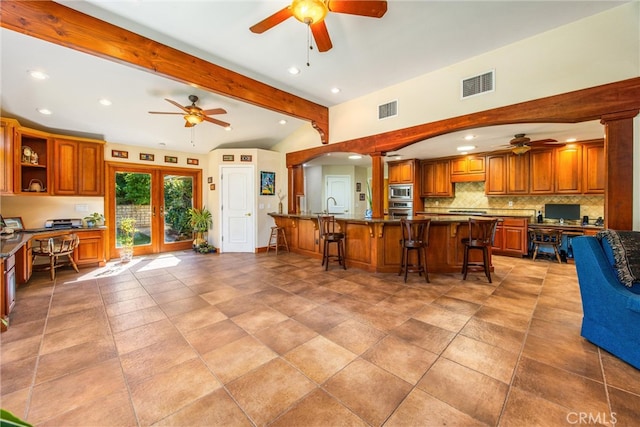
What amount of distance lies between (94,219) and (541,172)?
9365 millimetres

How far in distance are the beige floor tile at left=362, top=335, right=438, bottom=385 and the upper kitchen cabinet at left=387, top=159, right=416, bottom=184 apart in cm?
589

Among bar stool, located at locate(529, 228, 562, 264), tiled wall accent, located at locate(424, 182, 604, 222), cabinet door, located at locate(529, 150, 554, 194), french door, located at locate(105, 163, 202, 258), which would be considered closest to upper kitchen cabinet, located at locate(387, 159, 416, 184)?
tiled wall accent, located at locate(424, 182, 604, 222)

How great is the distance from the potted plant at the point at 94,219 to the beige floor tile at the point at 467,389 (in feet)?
20.5

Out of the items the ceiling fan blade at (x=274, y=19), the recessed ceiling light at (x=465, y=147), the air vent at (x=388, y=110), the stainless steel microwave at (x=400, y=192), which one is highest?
the air vent at (x=388, y=110)

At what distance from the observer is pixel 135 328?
2617 mm

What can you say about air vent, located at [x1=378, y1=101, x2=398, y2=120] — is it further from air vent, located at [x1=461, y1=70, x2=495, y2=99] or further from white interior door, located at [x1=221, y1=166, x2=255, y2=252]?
white interior door, located at [x1=221, y1=166, x2=255, y2=252]

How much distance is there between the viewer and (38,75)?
11.2 feet

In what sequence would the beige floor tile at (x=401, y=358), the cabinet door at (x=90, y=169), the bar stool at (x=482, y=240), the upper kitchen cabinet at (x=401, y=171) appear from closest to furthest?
the beige floor tile at (x=401, y=358) → the bar stool at (x=482, y=240) → the cabinet door at (x=90, y=169) → the upper kitchen cabinet at (x=401, y=171)

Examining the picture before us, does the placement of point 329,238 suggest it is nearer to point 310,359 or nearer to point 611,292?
point 310,359

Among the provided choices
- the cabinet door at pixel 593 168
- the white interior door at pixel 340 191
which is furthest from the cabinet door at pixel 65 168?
the cabinet door at pixel 593 168

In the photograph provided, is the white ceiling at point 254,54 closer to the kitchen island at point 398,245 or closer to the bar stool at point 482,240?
the bar stool at point 482,240

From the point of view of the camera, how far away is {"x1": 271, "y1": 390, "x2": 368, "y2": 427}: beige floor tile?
1500mm

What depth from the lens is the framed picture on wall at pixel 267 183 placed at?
6574mm

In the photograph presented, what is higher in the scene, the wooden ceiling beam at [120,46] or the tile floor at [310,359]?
Result: the wooden ceiling beam at [120,46]
